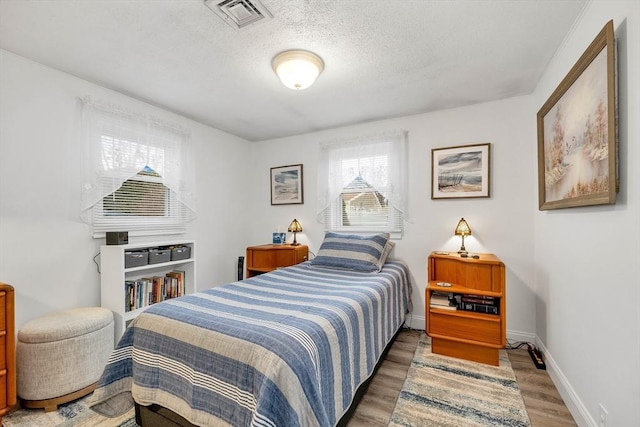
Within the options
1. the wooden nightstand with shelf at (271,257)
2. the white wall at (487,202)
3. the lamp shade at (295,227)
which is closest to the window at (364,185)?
the white wall at (487,202)

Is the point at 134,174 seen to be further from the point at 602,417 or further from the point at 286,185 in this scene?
the point at 602,417

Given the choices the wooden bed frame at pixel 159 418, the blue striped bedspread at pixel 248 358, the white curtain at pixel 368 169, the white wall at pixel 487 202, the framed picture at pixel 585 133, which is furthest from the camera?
the white curtain at pixel 368 169

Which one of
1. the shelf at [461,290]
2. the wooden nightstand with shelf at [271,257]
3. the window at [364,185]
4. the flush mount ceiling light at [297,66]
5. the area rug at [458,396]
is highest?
the flush mount ceiling light at [297,66]

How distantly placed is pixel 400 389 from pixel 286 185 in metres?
2.85

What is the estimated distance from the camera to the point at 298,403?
1.15m

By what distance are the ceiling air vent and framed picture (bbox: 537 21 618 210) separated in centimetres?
174

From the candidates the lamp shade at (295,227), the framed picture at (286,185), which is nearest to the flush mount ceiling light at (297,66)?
the framed picture at (286,185)

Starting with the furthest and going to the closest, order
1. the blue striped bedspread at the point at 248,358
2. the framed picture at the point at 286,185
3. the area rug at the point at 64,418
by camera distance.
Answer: the framed picture at the point at 286,185 → the area rug at the point at 64,418 → the blue striped bedspread at the point at 248,358

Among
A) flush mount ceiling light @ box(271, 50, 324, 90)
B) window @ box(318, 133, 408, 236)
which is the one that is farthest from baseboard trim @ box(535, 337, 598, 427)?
flush mount ceiling light @ box(271, 50, 324, 90)

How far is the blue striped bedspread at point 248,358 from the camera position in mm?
1186

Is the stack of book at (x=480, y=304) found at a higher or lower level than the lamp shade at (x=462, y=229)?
lower

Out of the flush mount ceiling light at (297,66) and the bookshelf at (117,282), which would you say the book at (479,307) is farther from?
the bookshelf at (117,282)

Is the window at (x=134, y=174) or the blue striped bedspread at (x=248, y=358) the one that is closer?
the blue striped bedspread at (x=248, y=358)

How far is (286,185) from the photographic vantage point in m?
4.08
